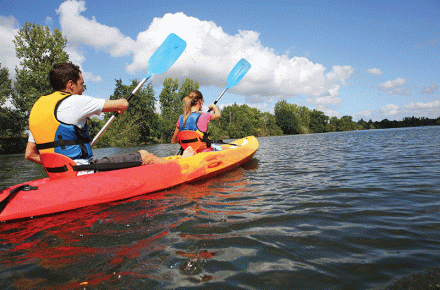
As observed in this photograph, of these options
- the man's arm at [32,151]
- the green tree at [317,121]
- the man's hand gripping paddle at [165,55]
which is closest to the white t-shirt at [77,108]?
the man's arm at [32,151]

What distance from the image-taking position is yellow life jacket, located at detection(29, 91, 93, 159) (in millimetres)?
2762

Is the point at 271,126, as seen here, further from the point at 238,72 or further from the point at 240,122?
the point at 238,72

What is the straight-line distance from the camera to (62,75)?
9.70ft

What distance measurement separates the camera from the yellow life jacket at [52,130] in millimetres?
2762

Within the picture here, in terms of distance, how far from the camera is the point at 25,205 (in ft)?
8.84

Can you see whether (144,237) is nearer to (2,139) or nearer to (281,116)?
(2,139)

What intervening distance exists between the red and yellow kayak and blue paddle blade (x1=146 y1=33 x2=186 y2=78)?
8.13 ft

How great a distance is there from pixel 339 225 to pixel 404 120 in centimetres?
8474

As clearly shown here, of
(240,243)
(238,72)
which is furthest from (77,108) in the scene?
(238,72)

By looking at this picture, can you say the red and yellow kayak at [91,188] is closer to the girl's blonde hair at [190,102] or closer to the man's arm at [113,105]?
the man's arm at [113,105]

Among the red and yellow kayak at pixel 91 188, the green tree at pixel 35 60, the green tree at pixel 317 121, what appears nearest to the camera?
the red and yellow kayak at pixel 91 188

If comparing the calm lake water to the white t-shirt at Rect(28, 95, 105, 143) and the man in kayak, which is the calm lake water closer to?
the man in kayak

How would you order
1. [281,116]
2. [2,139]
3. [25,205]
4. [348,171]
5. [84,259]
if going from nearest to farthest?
[84,259] < [25,205] < [348,171] < [2,139] < [281,116]

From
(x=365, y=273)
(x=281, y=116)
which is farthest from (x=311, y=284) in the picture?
(x=281, y=116)
